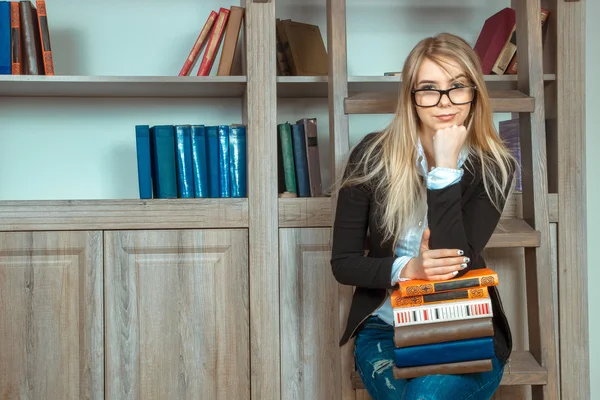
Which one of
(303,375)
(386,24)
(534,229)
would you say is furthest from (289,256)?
(386,24)

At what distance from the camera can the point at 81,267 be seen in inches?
81.3

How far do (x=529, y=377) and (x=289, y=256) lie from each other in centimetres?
71

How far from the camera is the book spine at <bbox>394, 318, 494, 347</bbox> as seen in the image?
137cm

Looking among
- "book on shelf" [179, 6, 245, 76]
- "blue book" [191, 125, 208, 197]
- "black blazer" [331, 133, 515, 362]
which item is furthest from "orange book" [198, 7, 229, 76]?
"black blazer" [331, 133, 515, 362]

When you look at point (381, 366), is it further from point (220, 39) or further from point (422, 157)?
point (220, 39)

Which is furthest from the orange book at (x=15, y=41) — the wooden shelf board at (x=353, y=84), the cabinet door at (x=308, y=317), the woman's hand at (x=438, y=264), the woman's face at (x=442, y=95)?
the woman's hand at (x=438, y=264)

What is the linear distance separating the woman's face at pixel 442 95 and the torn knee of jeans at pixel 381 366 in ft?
1.57

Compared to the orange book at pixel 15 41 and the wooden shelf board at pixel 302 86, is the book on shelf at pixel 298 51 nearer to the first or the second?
the wooden shelf board at pixel 302 86

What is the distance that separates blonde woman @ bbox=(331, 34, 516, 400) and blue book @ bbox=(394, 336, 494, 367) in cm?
6

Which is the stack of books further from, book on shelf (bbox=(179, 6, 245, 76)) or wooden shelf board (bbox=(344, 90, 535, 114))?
book on shelf (bbox=(179, 6, 245, 76))

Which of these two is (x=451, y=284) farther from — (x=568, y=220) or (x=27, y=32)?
(x=27, y=32)

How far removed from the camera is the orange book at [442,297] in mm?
1382

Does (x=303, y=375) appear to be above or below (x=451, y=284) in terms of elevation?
below

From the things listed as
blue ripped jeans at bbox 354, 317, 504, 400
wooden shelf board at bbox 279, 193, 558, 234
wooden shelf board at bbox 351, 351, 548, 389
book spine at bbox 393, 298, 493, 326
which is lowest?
wooden shelf board at bbox 351, 351, 548, 389
